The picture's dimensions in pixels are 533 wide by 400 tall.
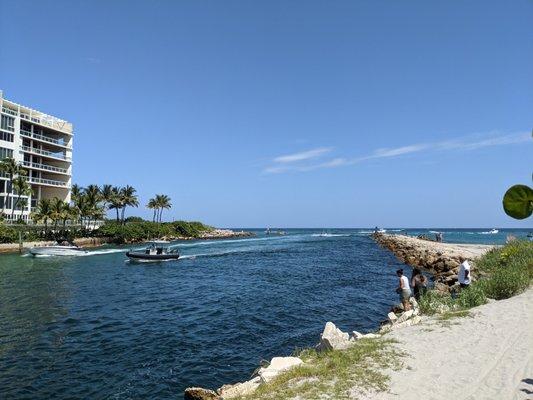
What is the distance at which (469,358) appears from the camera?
9.29 meters

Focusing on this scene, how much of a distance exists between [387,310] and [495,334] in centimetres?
1056

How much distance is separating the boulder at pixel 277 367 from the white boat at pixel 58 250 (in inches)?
1900

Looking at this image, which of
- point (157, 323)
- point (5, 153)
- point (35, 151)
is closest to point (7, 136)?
point (5, 153)

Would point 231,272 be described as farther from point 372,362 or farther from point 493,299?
point 372,362

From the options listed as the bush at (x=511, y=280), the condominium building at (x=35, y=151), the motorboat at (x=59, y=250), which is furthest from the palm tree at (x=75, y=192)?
the bush at (x=511, y=280)

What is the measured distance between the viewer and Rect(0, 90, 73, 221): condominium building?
6631cm

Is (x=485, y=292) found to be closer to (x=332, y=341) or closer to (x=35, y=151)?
(x=332, y=341)

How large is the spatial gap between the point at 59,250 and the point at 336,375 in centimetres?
5063

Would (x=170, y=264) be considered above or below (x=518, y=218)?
below

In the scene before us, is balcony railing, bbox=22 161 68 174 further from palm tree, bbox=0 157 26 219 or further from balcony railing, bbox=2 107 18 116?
balcony railing, bbox=2 107 18 116

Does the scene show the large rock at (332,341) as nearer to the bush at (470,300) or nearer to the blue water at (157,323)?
the blue water at (157,323)

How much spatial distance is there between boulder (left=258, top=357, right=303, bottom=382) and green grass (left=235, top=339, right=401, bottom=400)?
249 mm

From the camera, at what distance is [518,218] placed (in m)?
3.70

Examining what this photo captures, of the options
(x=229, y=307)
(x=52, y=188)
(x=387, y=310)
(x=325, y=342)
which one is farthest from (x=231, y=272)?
(x=52, y=188)
